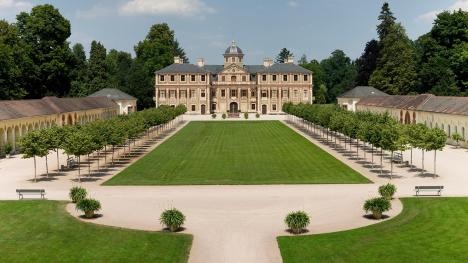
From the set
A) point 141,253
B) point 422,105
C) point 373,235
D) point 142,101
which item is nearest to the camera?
point 141,253

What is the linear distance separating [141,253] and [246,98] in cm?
12407

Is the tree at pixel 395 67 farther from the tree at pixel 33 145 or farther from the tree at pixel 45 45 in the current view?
the tree at pixel 33 145

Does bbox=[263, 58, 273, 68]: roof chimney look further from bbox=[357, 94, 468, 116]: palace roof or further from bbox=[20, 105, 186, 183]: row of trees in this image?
bbox=[20, 105, 186, 183]: row of trees

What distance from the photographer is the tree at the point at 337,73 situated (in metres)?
175

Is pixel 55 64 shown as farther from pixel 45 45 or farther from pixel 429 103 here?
pixel 429 103

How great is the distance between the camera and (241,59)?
151 m

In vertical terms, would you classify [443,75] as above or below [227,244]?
above

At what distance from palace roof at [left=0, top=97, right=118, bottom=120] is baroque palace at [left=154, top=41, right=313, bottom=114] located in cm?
3602

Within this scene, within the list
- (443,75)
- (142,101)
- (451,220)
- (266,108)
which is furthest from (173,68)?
(451,220)

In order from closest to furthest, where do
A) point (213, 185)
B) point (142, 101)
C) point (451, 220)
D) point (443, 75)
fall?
point (451, 220)
point (213, 185)
point (443, 75)
point (142, 101)

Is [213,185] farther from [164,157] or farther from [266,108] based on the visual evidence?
[266,108]

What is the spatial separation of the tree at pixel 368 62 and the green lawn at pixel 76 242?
12032 cm

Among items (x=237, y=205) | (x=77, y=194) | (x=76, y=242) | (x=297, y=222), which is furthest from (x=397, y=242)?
(x=77, y=194)

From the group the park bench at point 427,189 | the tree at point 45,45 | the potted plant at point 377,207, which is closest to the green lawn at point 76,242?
the potted plant at point 377,207
